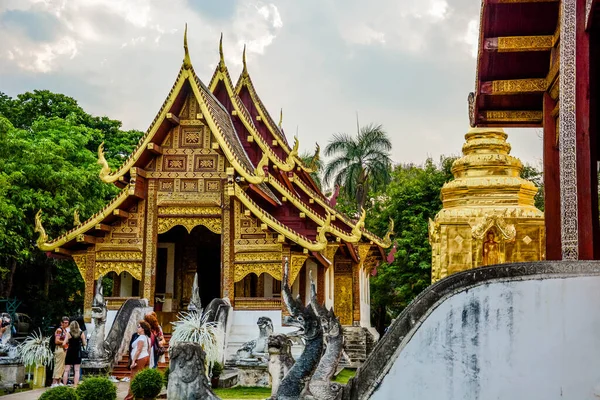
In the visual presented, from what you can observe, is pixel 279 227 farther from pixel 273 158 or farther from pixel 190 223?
pixel 273 158

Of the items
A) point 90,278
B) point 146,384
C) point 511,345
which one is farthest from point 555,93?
point 90,278

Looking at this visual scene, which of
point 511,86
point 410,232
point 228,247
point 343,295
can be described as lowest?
point 343,295

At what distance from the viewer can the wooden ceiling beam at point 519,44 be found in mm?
9266

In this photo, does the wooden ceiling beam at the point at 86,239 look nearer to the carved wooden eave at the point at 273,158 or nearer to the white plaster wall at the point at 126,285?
the white plaster wall at the point at 126,285

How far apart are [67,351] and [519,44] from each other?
8.61 metres

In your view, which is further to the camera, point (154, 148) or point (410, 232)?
point (410, 232)

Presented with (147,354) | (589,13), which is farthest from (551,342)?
(147,354)

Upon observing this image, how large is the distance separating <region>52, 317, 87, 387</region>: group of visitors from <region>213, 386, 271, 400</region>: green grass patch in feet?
7.85

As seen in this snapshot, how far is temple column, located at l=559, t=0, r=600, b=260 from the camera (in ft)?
20.9

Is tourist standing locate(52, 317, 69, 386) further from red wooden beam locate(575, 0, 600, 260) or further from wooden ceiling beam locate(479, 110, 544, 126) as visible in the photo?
red wooden beam locate(575, 0, 600, 260)

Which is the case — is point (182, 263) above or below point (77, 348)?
above

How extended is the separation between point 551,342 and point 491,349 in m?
0.39

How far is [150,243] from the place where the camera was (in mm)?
17359

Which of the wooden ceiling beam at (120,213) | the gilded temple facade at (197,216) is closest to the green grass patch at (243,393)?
the gilded temple facade at (197,216)
